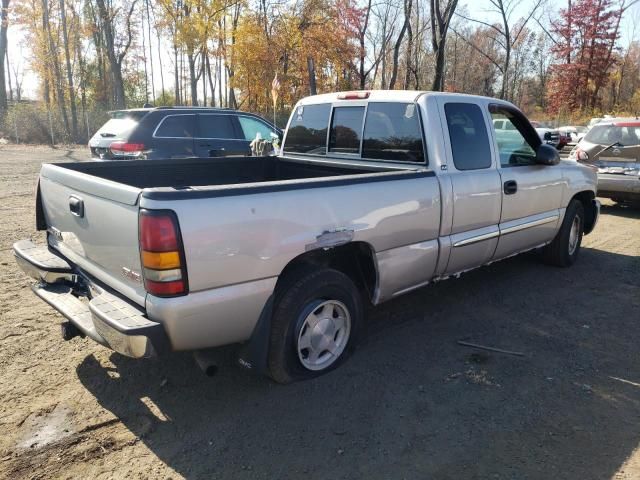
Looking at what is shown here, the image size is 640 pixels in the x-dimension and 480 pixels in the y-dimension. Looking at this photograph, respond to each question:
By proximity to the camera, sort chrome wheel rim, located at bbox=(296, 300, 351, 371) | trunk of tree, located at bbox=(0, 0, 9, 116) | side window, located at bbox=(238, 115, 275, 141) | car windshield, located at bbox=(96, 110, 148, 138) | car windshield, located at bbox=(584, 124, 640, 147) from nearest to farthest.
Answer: chrome wheel rim, located at bbox=(296, 300, 351, 371) → car windshield, located at bbox=(584, 124, 640, 147) → car windshield, located at bbox=(96, 110, 148, 138) → side window, located at bbox=(238, 115, 275, 141) → trunk of tree, located at bbox=(0, 0, 9, 116)

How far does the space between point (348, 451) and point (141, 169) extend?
2857 mm

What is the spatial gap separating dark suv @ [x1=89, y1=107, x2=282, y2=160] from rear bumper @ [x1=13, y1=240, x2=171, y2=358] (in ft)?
18.0

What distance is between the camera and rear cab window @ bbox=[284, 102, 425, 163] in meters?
4.25

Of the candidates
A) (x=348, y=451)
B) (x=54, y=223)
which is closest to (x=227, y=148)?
(x=54, y=223)

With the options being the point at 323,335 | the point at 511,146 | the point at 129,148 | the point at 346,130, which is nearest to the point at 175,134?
the point at 129,148

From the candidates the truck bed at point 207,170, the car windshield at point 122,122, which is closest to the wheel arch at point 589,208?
the truck bed at point 207,170

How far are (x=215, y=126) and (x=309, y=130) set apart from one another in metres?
5.27

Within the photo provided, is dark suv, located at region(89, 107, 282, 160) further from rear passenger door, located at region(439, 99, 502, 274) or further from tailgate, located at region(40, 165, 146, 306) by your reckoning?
tailgate, located at region(40, 165, 146, 306)

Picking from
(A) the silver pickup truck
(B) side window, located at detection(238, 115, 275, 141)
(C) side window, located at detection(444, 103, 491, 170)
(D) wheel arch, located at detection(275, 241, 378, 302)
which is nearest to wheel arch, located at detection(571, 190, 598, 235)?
(A) the silver pickup truck

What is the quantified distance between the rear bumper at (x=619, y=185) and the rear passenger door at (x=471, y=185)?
577 cm

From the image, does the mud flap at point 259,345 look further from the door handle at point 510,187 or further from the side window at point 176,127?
the side window at point 176,127

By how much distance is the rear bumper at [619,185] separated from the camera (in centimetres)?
890

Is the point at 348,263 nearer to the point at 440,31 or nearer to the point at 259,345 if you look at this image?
the point at 259,345

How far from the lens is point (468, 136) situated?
Result: 442cm
